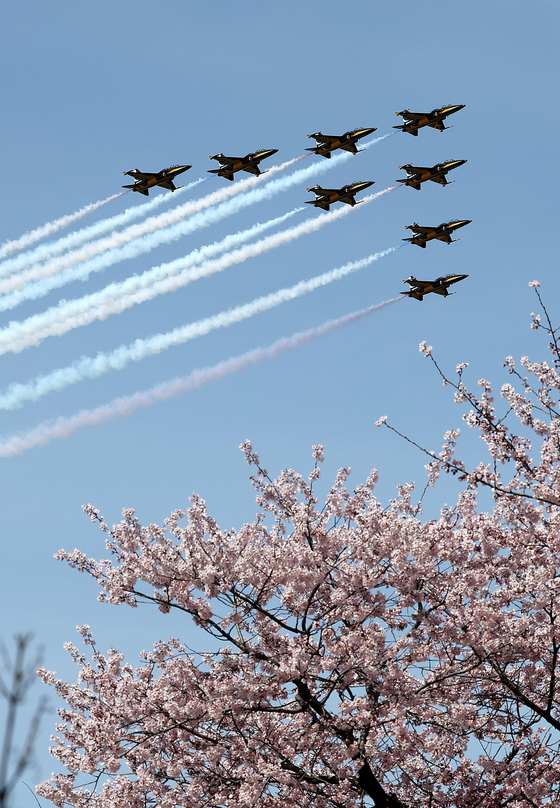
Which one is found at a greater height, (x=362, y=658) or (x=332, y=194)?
(x=332, y=194)

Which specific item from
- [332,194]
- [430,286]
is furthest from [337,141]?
[430,286]

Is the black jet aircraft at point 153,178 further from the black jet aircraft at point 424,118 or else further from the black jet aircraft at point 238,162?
the black jet aircraft at point 424,118

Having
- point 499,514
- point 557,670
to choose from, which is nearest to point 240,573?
point 499,514

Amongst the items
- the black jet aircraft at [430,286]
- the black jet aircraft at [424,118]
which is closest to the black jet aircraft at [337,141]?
the black jet aircraft at [424,118]

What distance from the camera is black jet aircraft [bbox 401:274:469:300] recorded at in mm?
58969

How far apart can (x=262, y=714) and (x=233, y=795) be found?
65.1 inches

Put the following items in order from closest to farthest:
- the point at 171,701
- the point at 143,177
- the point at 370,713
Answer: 1. the point at 370,713
2. the point at 171,701
3. the point at 143,177

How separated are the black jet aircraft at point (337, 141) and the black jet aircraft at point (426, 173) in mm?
3981

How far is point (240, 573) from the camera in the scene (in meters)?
16.5

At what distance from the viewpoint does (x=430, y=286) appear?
59.2 metres

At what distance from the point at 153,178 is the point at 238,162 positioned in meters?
5.89

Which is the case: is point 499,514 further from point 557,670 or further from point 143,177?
point 143,177

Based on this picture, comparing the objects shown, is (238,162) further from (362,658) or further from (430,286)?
(362,658)

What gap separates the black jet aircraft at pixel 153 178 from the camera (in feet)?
191
